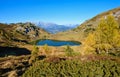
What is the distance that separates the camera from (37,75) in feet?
66.5

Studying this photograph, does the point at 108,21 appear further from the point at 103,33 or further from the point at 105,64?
the point at 105,64

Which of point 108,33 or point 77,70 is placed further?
point 108,33

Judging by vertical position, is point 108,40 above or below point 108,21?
below

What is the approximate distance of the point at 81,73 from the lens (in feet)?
66.6

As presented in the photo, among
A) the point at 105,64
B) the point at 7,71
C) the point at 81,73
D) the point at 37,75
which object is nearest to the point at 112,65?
the point at 105,64

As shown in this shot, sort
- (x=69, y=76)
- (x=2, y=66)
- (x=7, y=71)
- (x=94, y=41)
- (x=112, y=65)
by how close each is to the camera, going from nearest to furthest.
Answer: (x=69, y=76), (x=112, y=65), (x=7, y=71), (x=2, y=66), (x=94, y=41)

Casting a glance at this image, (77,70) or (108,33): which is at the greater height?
(108,33)

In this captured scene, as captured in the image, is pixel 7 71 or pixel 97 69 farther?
pixel 7 71

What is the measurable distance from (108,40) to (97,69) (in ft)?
142

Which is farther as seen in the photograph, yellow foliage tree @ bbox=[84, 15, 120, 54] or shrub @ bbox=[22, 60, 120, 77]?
yellow foliage tree @ bbox=[84, 15, 120, 54]

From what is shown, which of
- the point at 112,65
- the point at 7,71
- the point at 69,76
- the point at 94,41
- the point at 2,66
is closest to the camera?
the point at 69,76

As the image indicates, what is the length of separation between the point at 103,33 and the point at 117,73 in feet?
143

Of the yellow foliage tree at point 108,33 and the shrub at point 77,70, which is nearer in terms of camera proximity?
the shrub at point 77,70

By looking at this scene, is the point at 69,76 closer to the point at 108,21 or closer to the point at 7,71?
the point at 7,71
